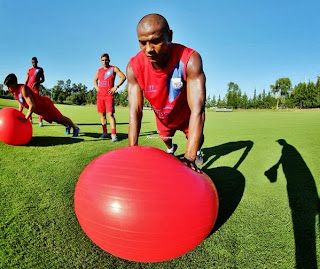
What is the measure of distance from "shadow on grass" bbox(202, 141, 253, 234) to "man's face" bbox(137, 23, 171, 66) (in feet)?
6.82

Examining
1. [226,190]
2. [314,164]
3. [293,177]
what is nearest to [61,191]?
[226,190]

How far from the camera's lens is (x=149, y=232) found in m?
1.90

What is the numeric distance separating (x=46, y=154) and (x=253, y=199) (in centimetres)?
438

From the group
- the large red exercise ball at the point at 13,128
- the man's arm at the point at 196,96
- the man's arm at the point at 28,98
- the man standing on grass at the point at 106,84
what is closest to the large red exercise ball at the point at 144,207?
the man's arm at the point at 196,96

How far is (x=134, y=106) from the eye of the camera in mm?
3506

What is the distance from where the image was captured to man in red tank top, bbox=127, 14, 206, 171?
2.78 m

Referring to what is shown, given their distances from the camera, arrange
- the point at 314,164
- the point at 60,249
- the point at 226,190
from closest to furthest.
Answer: the point at 60,249 → the point at 226,190 → the point at 314,164

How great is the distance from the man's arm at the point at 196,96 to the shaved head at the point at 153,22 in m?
0.61

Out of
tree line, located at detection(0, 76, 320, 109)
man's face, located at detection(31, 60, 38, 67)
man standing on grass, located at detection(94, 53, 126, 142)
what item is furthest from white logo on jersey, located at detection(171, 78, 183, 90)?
tree line, located at detection(0, 76, 320, 109)

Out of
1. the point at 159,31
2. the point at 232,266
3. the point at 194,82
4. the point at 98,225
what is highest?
the point at 159,31

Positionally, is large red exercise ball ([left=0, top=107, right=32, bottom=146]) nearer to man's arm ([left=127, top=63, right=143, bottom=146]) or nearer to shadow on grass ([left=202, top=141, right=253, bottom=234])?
man's arm ([left=127, top=63, right=143, bottom=146])

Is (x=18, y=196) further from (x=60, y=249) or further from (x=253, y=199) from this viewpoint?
(x=253, y=199)

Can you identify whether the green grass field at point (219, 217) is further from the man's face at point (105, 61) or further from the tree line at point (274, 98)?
the tree line at point (274, 98)

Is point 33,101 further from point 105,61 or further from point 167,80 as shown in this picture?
point 167,80
